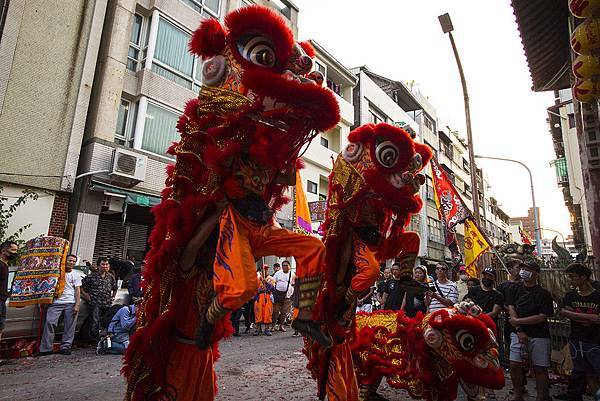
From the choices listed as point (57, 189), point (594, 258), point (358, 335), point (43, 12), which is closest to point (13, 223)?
point (57, 189)

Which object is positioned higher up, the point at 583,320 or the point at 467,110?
the point at 467,110

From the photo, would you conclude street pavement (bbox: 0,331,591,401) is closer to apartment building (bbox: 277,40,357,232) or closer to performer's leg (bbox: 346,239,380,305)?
performer's leg (bbox: 346,239,380,305)

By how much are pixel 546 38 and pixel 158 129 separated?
1078 cm

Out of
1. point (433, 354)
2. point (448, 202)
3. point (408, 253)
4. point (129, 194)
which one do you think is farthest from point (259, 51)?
point (129, 194)

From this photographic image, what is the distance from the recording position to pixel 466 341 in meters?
3.56

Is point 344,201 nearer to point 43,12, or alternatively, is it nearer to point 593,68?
point 593,68

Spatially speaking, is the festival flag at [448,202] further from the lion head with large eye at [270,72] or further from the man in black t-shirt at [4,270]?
the man in black t-shirt at [4,270]

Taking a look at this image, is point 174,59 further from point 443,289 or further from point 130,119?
point 443,289

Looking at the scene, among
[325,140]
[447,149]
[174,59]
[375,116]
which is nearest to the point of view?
[174,59]

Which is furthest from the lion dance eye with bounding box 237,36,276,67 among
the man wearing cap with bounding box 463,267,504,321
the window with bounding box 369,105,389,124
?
the window with bounding box 369,105,389,124

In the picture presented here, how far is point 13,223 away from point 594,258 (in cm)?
1206

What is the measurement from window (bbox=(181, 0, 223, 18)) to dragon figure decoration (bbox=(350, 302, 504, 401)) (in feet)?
46.2

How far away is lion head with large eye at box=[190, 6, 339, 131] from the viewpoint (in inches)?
86.7

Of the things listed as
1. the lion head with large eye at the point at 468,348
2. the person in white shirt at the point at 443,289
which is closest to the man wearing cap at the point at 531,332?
the person in white shirt at the point at 443,289
